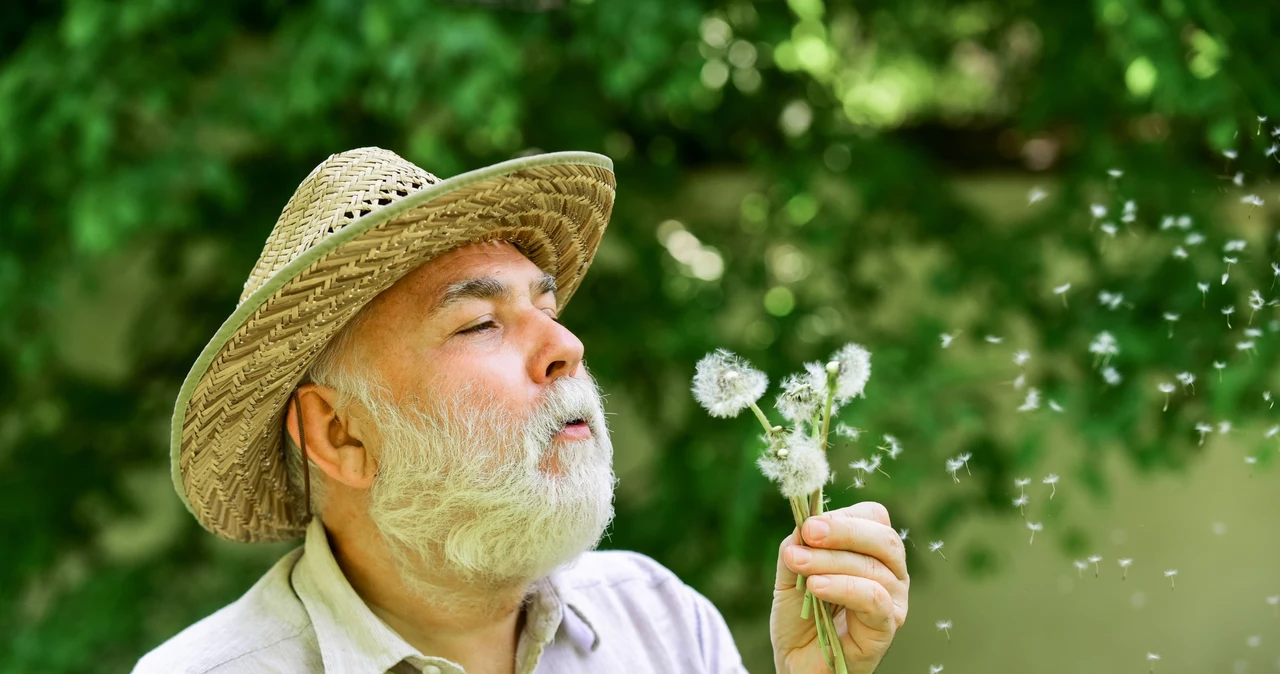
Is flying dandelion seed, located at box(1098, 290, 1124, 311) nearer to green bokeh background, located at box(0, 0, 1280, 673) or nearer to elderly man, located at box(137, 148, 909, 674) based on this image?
green bokeh background, located at box(0, 0, 1280, 673)

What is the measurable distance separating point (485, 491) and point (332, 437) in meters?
0.28

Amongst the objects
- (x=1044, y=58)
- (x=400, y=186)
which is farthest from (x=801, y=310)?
(x=400, y=186)

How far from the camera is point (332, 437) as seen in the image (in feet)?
5.66

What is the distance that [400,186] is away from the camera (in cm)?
163

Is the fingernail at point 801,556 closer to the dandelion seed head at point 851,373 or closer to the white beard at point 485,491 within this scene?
the dandelion seed head at point 851,373

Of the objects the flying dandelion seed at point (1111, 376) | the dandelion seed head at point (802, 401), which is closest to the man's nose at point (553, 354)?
the dandelion seed head at point (802, 401)

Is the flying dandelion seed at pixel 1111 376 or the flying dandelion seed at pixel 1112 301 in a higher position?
the flying dandelion seed at pixel 1112 301

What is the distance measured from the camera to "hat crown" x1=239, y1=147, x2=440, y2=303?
1.58m

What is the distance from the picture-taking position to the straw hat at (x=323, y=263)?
1.50 m

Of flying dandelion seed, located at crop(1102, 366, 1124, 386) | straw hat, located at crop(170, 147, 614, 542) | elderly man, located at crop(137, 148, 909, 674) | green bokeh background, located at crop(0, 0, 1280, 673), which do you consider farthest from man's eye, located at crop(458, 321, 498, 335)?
flying dandelion seed, located at crop(1102, 366, 1124, 386)

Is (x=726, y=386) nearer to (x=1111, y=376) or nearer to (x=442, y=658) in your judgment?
(x=442, y=658)

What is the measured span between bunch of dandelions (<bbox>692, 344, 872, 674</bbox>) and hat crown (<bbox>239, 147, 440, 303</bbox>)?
534 millimetres

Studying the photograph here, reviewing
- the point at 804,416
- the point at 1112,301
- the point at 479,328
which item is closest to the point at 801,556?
the point at 804,416

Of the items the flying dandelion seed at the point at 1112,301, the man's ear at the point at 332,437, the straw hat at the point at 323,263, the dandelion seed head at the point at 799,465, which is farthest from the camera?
the flying dandelion seed at the point at 1112,301
